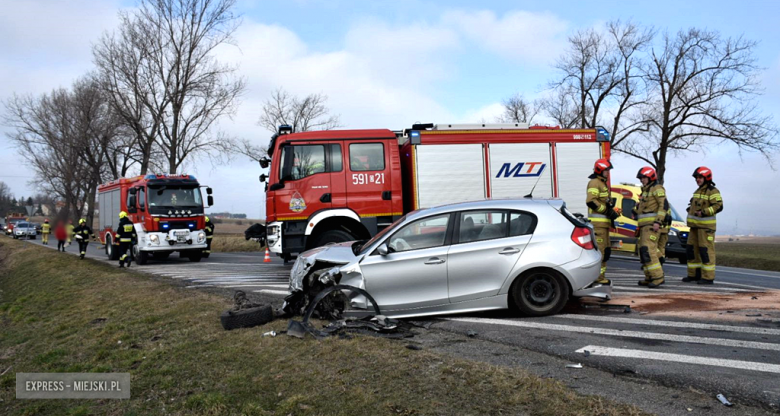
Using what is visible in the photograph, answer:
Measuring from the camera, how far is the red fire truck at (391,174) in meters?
10.9

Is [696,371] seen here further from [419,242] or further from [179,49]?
[179,49]

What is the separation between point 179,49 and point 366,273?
27825mm

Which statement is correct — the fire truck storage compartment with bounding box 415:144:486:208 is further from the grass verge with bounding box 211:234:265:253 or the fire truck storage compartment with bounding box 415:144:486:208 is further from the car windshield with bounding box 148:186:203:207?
the grass verge with bounding box 211:234:265:253

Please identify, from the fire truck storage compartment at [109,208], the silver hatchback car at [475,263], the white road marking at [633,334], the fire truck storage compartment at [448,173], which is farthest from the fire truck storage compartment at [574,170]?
the fire truck storage compartment at [109,208]

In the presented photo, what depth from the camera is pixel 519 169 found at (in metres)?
11.6

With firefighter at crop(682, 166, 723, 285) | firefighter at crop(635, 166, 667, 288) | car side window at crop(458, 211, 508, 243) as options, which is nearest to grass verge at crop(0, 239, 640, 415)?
car side window at crop(458, 211, 508, 243)

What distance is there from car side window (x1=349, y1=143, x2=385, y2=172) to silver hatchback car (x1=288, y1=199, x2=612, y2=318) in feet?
14.3

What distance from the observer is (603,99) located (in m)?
28.3

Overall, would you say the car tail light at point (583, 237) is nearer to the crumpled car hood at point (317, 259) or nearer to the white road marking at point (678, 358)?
the white road marking at point (678, 358)

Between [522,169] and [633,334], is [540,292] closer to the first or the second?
[633,334]

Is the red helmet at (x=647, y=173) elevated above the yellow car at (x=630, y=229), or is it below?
above

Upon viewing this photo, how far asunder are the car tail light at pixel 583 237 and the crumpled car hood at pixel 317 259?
103 inches

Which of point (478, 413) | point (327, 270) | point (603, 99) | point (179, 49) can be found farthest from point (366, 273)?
point (179, 49)

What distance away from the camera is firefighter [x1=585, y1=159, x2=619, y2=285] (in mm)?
8844
